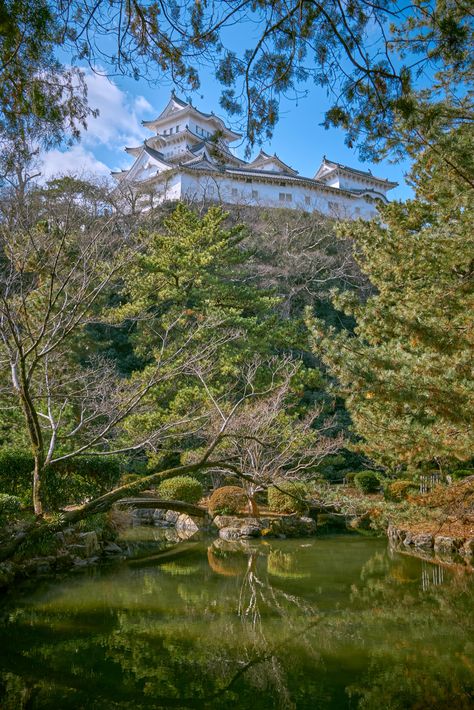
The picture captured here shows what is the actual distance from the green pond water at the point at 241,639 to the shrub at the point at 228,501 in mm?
4793

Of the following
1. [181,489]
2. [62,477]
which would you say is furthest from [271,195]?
[62,477]

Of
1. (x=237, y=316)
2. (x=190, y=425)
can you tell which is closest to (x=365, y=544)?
(x=190, y=425)

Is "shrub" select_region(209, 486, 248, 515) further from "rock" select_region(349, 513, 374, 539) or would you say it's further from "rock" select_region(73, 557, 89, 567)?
"rock" select_region(73, 557, 89, 567)

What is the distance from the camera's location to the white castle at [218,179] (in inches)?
1074

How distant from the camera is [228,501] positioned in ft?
45.9

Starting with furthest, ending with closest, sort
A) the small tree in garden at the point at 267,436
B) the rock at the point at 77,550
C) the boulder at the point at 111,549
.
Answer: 1. the small tree in garden at the point at 267,436
2. the boulder at the point at 111,549
3. the rock at the point at 77,550

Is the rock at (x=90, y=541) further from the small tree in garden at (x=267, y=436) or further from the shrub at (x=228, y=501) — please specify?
the shrub at (x=228, y=501)

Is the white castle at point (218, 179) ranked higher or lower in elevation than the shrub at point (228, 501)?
higher

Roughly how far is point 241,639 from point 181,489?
894cm

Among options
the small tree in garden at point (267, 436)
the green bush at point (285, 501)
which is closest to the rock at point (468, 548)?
the small tree in garden at point (267, 436)

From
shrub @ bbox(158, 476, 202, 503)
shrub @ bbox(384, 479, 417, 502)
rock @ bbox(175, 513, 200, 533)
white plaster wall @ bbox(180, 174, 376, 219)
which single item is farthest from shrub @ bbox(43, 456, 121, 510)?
white plaster wall @ bbox(180, 174, 376, 219)

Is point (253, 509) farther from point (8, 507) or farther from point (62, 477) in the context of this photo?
point (8, 507)

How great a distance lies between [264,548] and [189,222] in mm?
10079

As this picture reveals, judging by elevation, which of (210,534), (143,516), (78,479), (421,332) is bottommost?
(143,516)
